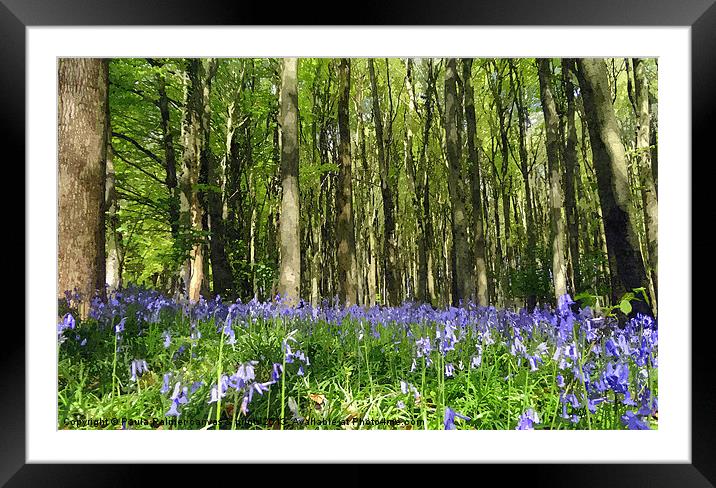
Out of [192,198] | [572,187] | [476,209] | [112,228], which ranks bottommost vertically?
[112,228]

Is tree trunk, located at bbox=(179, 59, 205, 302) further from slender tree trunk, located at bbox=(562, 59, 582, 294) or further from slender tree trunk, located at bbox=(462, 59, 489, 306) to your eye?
slender tree trunk, located at bbox=(562, 59, 582, 294)

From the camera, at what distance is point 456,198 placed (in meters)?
8.84

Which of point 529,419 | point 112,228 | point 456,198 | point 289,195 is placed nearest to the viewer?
point 529,419

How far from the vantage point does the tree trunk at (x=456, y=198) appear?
8219 mm

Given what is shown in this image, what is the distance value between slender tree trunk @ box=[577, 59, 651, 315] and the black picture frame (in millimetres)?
1852

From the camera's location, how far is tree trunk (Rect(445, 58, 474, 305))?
822cm

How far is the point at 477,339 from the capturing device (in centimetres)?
370

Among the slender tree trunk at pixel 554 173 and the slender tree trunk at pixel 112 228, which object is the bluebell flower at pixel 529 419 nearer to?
the slender tree trunk at pixel 554 173

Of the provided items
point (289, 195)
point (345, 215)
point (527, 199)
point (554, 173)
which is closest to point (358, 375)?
point (289, 195)
